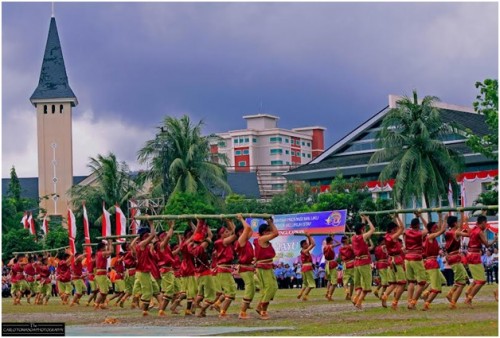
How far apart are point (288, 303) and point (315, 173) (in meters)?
55.2

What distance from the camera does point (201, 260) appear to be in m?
23.1

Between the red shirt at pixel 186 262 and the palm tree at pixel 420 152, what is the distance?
3197 centimetres

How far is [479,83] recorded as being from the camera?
135 ft

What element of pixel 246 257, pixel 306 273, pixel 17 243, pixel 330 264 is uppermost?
pixel 17 243

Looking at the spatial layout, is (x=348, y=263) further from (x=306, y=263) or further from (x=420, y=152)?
(x=420, y=152)

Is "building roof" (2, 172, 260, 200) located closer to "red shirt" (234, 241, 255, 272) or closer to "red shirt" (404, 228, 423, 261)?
"red shirt" (404, 228, 423, 261)

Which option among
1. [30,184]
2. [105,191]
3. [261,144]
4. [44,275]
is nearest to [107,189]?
[105,191]

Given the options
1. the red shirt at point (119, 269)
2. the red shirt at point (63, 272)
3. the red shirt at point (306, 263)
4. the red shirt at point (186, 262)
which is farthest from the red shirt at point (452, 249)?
the red shirt at point (63, 272)

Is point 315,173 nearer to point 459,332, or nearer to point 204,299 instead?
point 204,299

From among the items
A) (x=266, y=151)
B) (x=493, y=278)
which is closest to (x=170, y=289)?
(x=493, y=278)

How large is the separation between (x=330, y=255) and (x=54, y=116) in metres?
93.8

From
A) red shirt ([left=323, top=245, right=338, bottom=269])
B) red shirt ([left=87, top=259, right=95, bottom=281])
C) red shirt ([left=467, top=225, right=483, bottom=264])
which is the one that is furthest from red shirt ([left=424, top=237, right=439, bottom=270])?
red shirt ([left=87, top=259, right=95, bottom=281])

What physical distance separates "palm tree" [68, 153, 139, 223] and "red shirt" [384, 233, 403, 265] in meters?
42.1

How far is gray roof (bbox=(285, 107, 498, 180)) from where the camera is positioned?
242 ft
